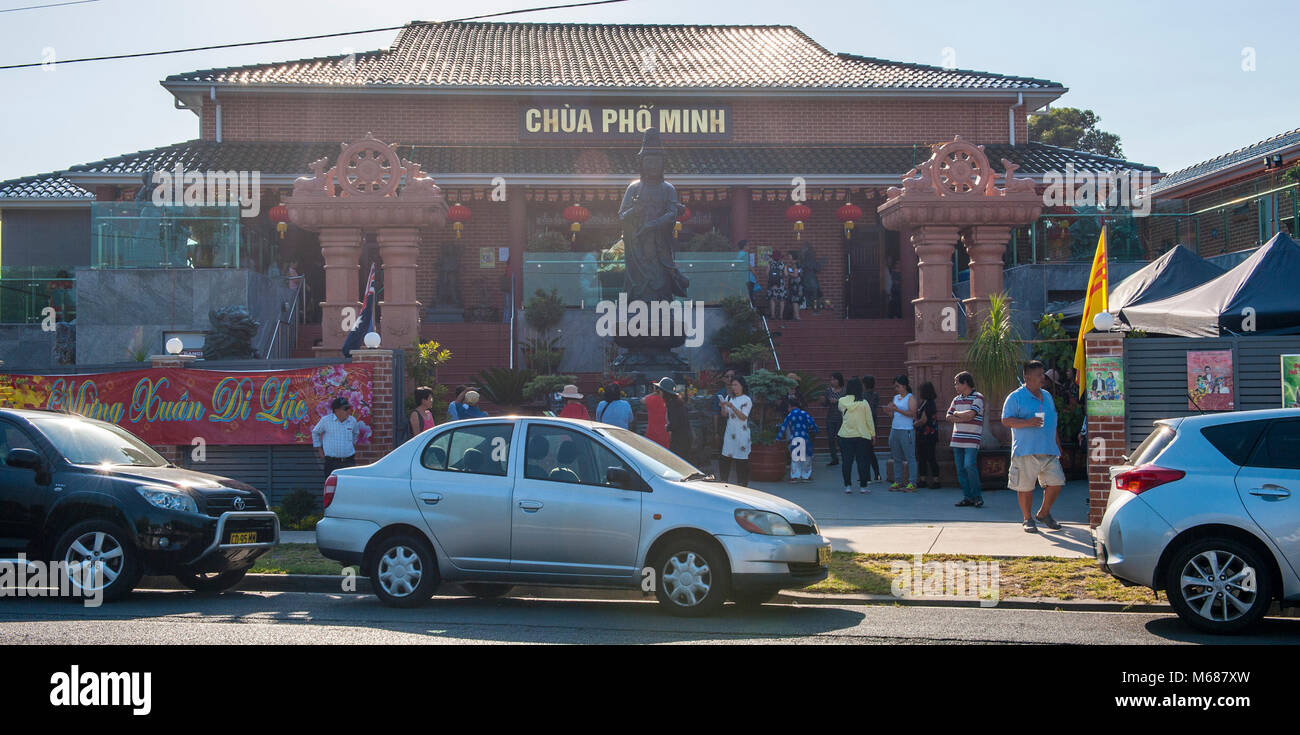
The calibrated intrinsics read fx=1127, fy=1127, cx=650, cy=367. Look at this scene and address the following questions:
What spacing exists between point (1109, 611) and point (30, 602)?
8496 mm

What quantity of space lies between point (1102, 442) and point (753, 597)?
497 cm

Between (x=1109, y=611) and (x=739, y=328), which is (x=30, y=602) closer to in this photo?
(x=1109, y=611)

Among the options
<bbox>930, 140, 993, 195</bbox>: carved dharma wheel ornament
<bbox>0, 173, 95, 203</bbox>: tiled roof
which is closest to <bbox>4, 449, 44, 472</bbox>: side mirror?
<bbox>930, 140, 993, 195</bbox>: carved dharma wheel ornament

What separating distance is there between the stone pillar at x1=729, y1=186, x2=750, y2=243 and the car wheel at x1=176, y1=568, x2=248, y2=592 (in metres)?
18.8

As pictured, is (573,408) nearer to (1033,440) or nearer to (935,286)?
(1033,440)

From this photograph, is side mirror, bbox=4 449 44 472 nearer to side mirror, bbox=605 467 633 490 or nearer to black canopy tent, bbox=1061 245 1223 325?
side mirror, bbox=605 467 633 490

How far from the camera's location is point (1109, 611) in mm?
8836

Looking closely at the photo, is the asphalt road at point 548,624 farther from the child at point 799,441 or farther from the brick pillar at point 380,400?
the child at point 799,441

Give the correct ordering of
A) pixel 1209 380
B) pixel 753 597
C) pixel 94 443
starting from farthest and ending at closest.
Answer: pixel 1209 380
pixel 94 443
pixel 753 597

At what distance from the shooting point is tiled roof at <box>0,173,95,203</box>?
29328 millimetres

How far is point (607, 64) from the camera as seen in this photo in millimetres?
31594

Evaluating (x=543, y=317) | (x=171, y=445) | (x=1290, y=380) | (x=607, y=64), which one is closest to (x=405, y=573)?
(x=171, y=445)
